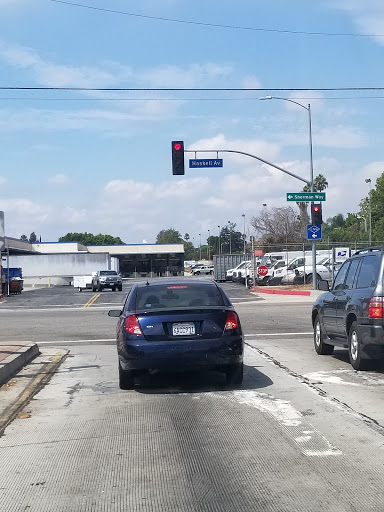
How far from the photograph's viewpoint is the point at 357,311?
1167 centimetres

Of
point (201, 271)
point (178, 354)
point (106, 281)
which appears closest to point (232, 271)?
point (106, 281)

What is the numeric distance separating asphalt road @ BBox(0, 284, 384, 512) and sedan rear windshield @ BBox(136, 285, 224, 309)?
1220 millimetres

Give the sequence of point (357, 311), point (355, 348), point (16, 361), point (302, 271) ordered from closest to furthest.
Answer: point (357, 311), point (355, 348), point (16, 361), point (302, 271)

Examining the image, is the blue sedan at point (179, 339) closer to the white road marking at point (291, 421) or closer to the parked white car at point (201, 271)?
the white road marking at point (291, 421)

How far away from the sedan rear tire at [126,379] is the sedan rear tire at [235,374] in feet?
4.46

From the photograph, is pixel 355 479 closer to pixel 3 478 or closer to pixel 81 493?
pixel 81 493

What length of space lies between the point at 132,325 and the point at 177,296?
93 cm

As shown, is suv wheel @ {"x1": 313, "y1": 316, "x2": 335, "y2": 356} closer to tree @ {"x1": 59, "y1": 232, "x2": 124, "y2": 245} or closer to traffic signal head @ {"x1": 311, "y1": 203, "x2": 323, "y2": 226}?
traffic signal head @ {"x1": 311, "y1": 203, "x2": 323, "y2": 226}

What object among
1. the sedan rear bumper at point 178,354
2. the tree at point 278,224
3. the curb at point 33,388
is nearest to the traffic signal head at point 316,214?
the curb at point 33,388

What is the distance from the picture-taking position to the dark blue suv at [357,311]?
11109 millimetres

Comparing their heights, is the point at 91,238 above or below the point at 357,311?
above

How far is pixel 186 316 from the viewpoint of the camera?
32.3 feet

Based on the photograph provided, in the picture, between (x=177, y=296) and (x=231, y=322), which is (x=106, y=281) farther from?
(x=231, y=322)

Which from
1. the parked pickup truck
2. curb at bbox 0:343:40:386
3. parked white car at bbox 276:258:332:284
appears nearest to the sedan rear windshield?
curb at bbox 0:343:40:386
